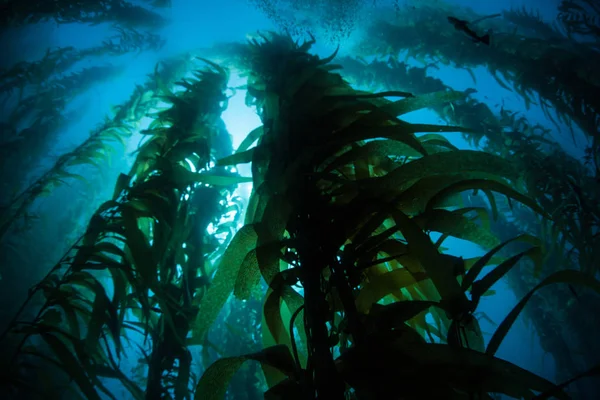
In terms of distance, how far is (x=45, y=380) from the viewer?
1.34 meters

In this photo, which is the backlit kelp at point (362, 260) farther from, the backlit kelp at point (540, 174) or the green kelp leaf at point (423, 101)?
the backlit kelp at point (540, 174)

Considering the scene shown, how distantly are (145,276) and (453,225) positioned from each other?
4.19 feet

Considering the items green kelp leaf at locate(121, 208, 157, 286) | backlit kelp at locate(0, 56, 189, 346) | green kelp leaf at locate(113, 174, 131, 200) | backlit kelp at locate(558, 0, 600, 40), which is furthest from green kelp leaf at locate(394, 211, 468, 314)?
backlit kelp at locate(558, 0, 600, 40)

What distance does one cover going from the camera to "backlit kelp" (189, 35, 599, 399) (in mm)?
664

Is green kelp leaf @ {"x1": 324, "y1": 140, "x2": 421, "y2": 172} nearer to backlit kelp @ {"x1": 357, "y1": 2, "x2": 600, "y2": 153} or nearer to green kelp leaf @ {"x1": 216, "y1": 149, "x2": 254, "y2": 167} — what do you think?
green kelp leaf @ {"x1": 216, "y1": 149, "x2": 254, "y2": 167}

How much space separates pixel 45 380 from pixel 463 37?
21.4 feet

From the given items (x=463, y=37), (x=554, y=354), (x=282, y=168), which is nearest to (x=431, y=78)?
(x=463, y=37)

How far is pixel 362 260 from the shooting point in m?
0.88

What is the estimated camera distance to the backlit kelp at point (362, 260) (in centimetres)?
66

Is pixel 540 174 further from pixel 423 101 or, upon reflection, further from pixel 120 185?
pixel 120 185

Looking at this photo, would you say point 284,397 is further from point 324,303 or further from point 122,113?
point 122,113

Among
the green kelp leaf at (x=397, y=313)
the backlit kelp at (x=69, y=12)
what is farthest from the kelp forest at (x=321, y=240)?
the backlit kelp at (x=69, y=12)

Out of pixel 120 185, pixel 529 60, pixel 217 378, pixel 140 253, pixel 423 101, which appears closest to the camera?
pixel 217 378

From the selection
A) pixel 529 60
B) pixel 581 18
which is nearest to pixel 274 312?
pixel 529 60
